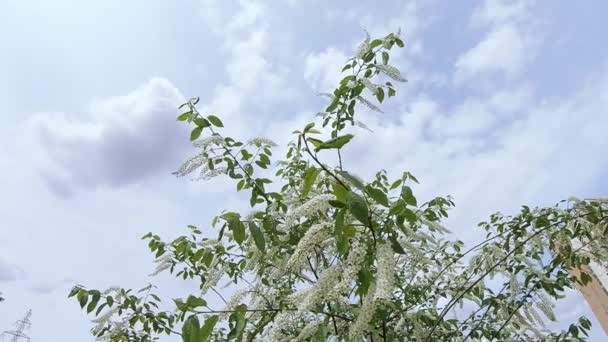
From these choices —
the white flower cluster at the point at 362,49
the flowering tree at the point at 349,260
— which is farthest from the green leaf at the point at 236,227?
the white flower cluster at the point at 362,49

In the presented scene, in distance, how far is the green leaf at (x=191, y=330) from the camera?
3.74 ft

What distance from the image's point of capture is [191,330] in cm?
115

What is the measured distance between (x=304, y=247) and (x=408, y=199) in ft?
1.46

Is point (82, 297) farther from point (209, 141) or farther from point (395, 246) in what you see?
point (395, 246)

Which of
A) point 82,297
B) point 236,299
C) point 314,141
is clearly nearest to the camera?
point 314,141

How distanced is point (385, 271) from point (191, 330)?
26.0 inches

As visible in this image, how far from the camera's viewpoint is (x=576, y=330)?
2.70 m

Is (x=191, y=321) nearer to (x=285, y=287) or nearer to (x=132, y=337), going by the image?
(x=285, y=287)

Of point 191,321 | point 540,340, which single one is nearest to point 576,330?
point 540,340

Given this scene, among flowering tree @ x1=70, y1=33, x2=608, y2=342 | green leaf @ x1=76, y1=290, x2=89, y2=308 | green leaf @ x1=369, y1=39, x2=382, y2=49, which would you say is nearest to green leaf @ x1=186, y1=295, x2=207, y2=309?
flowering tree @ x1=70, y1=33, x2=608, y2=342

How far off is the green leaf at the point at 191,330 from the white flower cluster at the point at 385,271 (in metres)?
0.59

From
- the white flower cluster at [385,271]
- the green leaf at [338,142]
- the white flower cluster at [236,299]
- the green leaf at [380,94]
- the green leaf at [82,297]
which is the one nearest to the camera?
the green leaf at [338,142]

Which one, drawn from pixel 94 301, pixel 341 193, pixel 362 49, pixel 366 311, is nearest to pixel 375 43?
pixel 362 49

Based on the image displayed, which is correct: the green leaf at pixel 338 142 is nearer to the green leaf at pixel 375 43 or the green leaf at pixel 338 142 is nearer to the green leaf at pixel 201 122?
the green leaf at pixel 201 122
